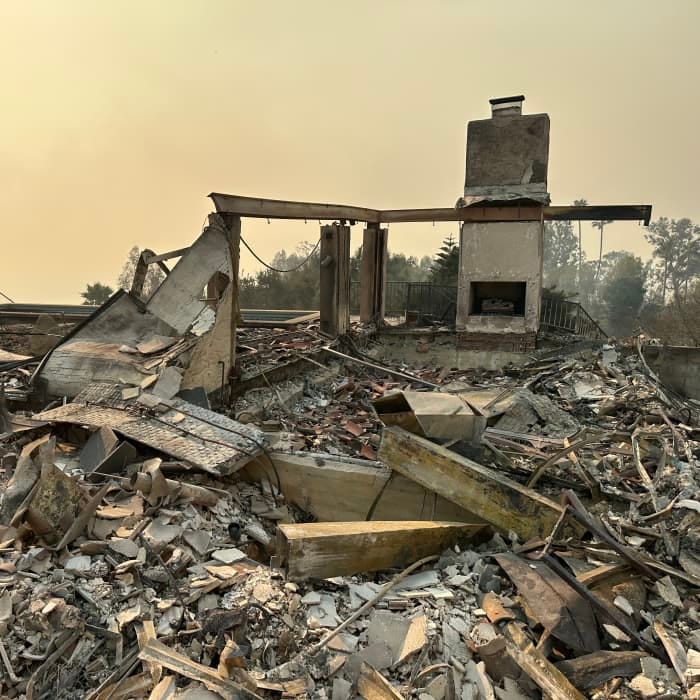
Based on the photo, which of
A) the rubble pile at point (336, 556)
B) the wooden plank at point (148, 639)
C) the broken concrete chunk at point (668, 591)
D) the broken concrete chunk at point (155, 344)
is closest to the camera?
the wooden plank at point (148, 639)

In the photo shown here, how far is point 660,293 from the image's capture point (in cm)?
5600

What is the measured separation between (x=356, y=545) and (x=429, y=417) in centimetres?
157

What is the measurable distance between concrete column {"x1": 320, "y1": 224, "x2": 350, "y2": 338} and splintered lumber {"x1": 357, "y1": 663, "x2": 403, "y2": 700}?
9.05 metres

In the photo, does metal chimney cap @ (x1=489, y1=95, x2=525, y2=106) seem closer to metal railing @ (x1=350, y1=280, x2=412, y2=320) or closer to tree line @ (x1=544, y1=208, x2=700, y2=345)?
metal railing @ (x1=350, y1=280, x2=412, y2=320)

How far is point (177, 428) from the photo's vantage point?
17.6 ft

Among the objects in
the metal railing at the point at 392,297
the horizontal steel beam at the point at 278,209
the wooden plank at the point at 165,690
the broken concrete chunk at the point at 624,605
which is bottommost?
the wooden plank at the point at 165,690

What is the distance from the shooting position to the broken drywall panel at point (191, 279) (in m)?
7.61

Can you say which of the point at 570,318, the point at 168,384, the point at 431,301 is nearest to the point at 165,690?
the point at 168,384

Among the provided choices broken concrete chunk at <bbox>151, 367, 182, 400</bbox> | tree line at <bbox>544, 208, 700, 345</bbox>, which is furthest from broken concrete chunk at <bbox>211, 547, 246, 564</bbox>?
tree line at <bbox>544, 208, 700, 345</bbox>

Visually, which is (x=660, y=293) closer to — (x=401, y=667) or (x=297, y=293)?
(x=297, y=293)

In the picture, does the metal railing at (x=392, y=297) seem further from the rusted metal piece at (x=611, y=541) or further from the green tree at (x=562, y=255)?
the green tree at (x=562, y=255)

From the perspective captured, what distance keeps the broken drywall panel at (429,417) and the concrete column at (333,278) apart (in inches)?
254

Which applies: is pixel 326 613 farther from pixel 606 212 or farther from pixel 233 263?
pixel 606 212

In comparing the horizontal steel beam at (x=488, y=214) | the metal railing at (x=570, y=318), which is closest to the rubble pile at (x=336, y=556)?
the horizontal steel beam at (x=488, y=214)
